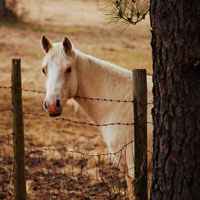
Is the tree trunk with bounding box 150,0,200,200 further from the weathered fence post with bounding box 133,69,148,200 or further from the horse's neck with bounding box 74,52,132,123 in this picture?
the horse's neck with bounding box 74,52,132,123

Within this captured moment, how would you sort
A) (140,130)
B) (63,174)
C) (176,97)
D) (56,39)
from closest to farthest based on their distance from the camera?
(176,97) < (140,130) < (63,174) < (56,39)

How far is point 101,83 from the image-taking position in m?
4.88

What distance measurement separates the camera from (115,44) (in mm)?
15859

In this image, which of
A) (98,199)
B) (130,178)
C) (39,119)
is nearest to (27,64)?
(39,119)

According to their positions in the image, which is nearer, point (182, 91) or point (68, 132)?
point (182, 91)

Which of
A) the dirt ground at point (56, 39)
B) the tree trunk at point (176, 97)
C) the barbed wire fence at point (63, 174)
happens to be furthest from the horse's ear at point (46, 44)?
the tree trunk at point (176, 97)

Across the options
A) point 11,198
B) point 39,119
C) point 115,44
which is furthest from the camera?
point 115,44

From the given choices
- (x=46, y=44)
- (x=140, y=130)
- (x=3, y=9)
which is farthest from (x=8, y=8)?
(x=140, y=130)

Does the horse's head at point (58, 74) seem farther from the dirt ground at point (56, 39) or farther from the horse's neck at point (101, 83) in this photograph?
the dirt ground at point (56, 39)

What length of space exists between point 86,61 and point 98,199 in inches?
57.8

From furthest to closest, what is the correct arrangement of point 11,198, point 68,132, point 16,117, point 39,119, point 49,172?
point 39,119 → point 68,132 → point 49,172 → point 11,198 → point 16,117

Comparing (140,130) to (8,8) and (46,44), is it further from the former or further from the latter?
(8,8)

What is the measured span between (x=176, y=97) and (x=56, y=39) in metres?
13.1

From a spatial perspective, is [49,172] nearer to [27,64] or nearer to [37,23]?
[27,64]
